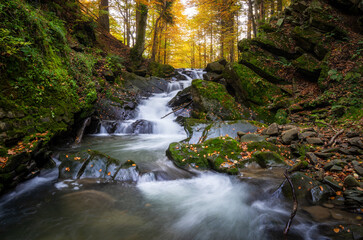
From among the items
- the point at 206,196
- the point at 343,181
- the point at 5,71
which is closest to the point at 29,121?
the point at 5,71

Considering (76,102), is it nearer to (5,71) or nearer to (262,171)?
(5,71)

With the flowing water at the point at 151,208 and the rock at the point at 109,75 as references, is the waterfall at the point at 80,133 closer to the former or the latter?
the flowing water at the point at 151,208

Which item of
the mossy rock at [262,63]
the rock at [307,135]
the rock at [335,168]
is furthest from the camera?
the mossy rock at [262,63]

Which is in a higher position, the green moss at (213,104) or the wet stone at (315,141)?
the green moss at (213,104)

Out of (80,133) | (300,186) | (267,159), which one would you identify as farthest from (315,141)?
(80,133)

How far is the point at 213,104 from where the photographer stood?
883 centimetres

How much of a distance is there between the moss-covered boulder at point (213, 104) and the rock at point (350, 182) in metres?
5.73

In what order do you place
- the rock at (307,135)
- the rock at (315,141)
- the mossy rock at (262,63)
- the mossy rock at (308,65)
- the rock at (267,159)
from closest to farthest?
1. the rock at (267,159)
2. the rock at (315,141)
3. the rock at (307,135)
4. the mossy rock at (308,65)
5. the mossy rock at (262,63)

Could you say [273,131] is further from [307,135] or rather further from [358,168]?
[358,168]

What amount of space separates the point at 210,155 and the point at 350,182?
9.13 ft

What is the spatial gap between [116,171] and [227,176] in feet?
9.00

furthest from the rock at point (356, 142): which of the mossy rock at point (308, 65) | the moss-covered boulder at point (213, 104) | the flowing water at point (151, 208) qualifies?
the mossy rock at point (308, 65)

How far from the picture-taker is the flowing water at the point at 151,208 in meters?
2.51

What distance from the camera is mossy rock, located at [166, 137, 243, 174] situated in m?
4.33
